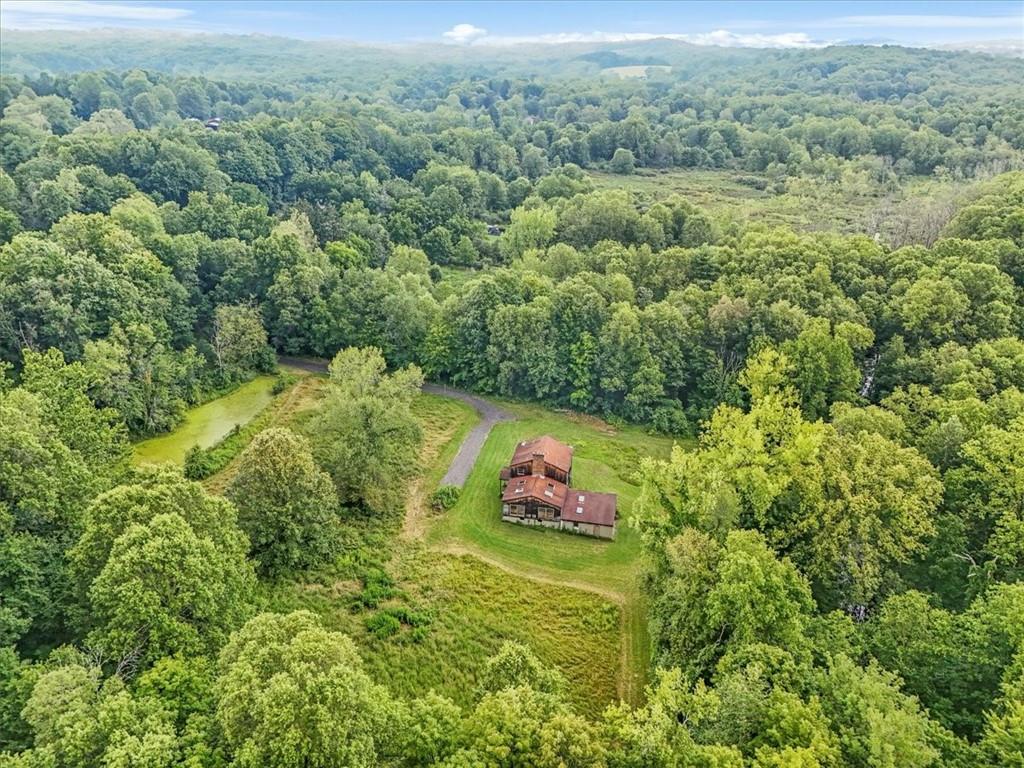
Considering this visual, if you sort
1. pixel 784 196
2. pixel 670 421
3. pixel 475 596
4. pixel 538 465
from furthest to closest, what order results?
1. pixel 784 196
2. pixel 670 421
3. pixel 538 465
4. pixel 475 596

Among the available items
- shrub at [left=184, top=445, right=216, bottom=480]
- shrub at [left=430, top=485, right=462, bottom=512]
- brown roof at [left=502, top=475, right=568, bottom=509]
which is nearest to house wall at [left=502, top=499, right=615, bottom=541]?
brown roof at [left=502, top=475, right=568, bottom=509]

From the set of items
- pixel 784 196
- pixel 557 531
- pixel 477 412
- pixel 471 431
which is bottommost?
pixel 477 412

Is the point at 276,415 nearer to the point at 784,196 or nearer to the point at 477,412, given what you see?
the point at 477,412

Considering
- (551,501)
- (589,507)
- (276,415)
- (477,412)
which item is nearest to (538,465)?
(551,501)

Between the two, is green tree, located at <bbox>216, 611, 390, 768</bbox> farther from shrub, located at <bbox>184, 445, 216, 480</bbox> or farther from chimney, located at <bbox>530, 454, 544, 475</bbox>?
shrub, located at <bbox>184, 445, 216, 480</bbox>

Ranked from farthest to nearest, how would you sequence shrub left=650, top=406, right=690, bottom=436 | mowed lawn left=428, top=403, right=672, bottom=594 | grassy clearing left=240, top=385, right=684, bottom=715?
shrub left=650, top=406, right=690, bottom=436 → mowed lawn left=428, top=403, right=672, bottom=594 → grassy clearing left=240, top=385, right=684, bottom=715

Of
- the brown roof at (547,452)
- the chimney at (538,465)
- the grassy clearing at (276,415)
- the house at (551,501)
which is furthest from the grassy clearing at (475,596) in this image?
the grassy clearing at (276,415)

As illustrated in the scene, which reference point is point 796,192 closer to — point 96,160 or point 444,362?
point 444,362
